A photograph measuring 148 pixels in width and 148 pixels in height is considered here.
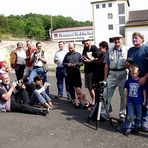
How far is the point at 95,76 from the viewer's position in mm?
9375

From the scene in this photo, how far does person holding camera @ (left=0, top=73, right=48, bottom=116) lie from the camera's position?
28.6ft

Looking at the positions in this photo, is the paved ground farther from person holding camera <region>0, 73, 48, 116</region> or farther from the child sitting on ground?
the child sitting on ground

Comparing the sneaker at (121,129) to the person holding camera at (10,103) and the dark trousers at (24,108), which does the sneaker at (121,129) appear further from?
the dark trousers at (24,108)

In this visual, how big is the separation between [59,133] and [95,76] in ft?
8.37

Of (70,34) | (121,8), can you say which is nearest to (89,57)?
(121,8)

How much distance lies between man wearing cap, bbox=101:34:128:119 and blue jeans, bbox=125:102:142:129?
0.85m

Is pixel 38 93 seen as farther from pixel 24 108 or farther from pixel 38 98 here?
pixel 24 108

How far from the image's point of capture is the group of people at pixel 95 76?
7242 millimetres

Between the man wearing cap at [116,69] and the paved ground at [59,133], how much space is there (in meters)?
0.63

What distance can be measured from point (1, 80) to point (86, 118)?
232 centimetres

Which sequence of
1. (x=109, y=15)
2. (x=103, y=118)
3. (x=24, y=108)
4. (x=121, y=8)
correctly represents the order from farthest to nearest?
(x=121, y=8), (x=109, y=15), (x=24, y=108), (x=103, y=118)

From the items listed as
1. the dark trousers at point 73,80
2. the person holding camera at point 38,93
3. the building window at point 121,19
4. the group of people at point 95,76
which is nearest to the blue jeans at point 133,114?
the group of people at point 95,76

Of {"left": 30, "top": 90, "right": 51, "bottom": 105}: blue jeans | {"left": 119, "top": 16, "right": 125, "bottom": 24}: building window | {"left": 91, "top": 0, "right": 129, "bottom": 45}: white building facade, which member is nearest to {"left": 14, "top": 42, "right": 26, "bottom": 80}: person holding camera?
{"left": 30, "top": 90, "right": 51, "bottom": 105}: blue jeans

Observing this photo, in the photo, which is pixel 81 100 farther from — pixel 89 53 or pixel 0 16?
pixel 0 16
